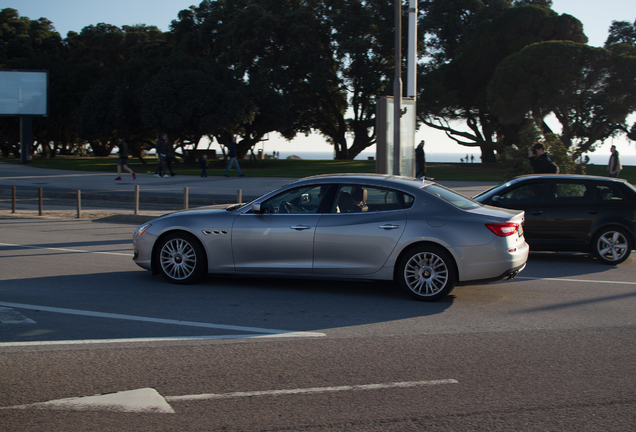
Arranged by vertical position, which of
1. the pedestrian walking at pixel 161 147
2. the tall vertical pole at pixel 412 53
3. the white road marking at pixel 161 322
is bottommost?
the white road marking at pixel 161 322

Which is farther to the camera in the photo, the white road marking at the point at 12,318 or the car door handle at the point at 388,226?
the car door handle at the point at 388,226

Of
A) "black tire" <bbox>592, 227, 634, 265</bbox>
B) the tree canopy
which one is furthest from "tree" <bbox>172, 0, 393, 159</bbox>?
"black tire" <bbox>592, 227, 634, 265</bbox>

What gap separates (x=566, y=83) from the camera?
117 ft

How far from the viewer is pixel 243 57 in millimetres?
45531

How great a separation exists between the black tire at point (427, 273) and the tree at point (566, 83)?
106 ft

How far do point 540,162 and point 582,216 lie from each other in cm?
262

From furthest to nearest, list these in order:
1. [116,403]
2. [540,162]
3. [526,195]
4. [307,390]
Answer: [540,162]
[526,195]
[307,390]
[116,403]

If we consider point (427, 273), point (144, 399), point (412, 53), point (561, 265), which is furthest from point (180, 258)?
point (412, 53)

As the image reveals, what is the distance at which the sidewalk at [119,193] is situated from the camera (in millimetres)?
17906

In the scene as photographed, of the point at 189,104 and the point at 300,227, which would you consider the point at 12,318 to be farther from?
the point at 189,104

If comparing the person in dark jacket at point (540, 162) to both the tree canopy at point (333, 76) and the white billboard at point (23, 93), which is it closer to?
the tree canopy at point (333, 76)

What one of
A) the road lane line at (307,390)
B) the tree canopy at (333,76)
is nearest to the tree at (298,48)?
the tree canopy at (333,76)

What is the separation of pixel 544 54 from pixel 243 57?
21.7 meters

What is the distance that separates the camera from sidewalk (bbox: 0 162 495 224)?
58.7 ft
